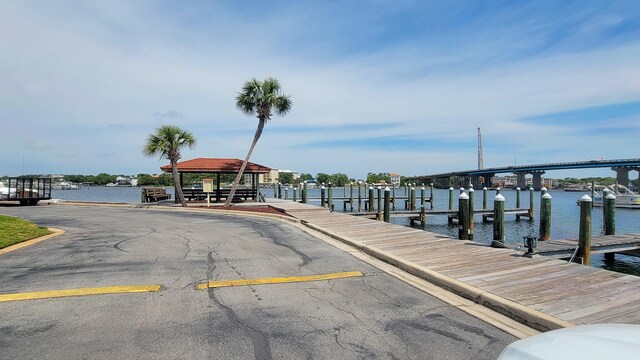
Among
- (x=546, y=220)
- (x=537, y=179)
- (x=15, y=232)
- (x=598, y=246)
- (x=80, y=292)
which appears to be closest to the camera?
(x=80, y=292)

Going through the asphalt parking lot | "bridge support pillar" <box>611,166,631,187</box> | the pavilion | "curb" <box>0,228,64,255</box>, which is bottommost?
the asphalt parking lot

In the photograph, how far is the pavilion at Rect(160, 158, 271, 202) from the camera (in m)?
27.8

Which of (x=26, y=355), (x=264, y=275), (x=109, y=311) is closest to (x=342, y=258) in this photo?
(x=264, y=275)

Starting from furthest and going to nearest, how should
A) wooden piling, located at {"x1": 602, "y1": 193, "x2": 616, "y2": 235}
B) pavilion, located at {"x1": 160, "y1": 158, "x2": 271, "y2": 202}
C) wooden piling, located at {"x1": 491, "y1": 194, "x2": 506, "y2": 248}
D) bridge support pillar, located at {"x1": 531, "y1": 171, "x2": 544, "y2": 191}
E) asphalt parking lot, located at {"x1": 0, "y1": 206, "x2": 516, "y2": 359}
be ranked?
1. bridge support pillar, located at {"x1": 531, "y1": 171, "x2": 544, "y2": 191}
2. pavilion, located at {"x1": 160, "y1": 158, "x2": 271, "y2": 202}
3. wooden piling, located at {"x1": 602, "y1": 193, "x2": 616, "y2": 235}
4. wooden piling, located at {"x1": 491, "y1": 194, "x2": 506, "y2": 248}
5. asphalt parking lot, located at {"x1": 0, "y1": 206, "x2": 516, "y2": 359}

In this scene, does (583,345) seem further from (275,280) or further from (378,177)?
(378,177)

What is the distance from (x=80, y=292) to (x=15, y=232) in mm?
6052

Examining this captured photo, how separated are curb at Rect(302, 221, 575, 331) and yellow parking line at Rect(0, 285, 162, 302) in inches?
170

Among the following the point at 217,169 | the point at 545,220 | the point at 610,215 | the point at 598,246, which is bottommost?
the point at 598,246

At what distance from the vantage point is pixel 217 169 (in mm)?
28047

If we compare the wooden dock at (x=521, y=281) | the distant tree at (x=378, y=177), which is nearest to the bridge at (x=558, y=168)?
the distant tree at (x=378, y=177)

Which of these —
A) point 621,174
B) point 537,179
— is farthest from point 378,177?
point 621,174

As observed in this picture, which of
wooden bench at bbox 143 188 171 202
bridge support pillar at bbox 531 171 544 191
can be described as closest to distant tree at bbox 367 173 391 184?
bridge support pillar at bbox 531 171 544 191

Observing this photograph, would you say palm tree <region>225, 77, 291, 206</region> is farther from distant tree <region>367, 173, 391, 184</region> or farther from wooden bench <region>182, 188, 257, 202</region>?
distant tree <region>367, 173, 391, 184</region>

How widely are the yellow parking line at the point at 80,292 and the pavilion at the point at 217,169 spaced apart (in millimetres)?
22222
